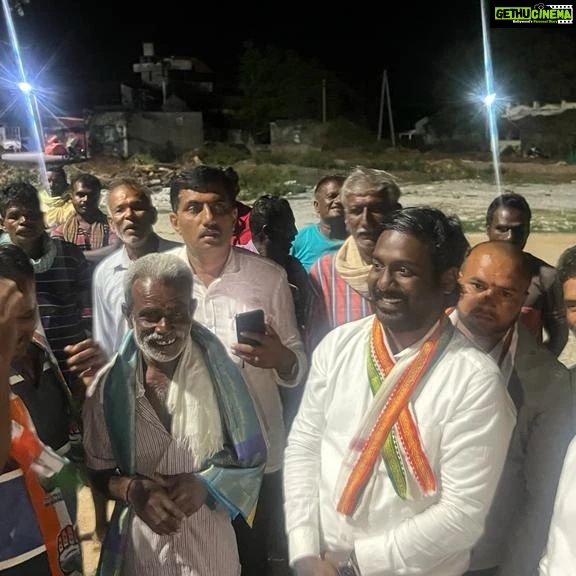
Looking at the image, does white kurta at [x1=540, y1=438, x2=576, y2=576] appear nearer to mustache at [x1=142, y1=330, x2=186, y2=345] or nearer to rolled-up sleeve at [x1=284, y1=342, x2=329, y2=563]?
rolled-up sleeve at [x1=284, y1=342, x2=329, y2=563]

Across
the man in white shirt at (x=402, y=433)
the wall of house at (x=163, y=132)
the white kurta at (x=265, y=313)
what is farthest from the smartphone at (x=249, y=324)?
the wall of house at (x=163, y=132)

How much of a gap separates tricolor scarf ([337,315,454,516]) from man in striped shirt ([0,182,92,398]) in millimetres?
1693

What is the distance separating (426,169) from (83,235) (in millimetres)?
6683

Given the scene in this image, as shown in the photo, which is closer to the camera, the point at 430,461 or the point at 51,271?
the point at 430,461

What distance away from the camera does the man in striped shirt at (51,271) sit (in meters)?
3.01

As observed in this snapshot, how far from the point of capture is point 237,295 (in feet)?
7.81

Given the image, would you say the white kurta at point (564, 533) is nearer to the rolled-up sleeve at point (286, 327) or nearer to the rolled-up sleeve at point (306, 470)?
the rolled-up sleeve at point (306, 470)

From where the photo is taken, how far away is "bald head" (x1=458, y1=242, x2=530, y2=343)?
82.7 inches

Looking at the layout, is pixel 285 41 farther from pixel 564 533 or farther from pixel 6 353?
pixel 564 533

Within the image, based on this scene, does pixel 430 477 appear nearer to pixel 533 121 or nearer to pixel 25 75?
pixel 25 75

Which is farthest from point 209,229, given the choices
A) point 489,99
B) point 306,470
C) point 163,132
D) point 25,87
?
point 489,99

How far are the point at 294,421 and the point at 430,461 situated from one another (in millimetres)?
461

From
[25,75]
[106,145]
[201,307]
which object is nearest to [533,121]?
[106,145]

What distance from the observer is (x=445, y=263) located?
5.79 ft
